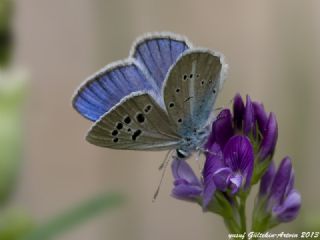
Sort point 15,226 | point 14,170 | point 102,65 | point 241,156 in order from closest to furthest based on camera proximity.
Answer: point 241,156
point 15,226
point 14,170
point 102,65

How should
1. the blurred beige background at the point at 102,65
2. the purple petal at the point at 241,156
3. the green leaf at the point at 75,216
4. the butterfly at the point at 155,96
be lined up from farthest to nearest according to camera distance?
the blurred beige background at the point at 102,65
the green leaf at the point at 75,216
the butterfly at the point at 155,96
the purple petal at the point at 241,156

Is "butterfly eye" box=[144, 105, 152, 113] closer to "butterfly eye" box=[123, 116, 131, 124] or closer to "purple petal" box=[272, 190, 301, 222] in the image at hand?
"butterfly eye" box=[123, 116, 131, 124]

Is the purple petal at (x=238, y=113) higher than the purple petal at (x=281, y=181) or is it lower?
higher

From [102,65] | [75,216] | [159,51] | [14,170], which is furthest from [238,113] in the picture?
[102,65]

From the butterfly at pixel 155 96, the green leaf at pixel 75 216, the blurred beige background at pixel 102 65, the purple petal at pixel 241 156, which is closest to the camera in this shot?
the purple petal at pixel 241 156

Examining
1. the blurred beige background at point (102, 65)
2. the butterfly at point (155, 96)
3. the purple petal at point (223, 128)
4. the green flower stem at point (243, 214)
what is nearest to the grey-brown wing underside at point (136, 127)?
the butterfly at point (155, 96)

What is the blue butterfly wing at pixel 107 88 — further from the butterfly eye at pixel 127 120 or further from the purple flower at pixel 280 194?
the purple flower at pixel 280 194

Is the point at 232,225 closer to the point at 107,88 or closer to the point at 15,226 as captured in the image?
the point at 107,88
